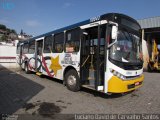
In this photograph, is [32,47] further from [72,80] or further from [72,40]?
[72,80]

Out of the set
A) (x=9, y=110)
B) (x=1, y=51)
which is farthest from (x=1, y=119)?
(x=1, y=51)

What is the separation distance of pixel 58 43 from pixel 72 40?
51.0 inches

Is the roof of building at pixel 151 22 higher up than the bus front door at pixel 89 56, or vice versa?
the roof of building at pixel 151 22

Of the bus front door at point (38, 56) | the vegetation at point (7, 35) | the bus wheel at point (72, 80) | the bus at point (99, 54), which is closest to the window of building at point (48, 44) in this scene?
the bus at point (99, 54)

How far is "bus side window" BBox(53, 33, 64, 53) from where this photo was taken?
8.08 meters

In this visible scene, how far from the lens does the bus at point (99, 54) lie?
216 inches

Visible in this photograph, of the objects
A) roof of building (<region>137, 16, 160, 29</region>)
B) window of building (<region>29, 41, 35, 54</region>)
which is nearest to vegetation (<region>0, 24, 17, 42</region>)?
roof of building (<region>137, 16, 160, 29</region>)

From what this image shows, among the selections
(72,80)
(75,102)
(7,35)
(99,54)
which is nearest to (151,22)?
(72,80)

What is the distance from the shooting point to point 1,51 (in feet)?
60.4

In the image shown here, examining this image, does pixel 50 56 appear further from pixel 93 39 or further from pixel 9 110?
pixel 9 110

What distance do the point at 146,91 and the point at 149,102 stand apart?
1642mm

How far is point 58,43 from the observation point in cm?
837

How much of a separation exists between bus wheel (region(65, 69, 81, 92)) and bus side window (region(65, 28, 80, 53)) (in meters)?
0.96

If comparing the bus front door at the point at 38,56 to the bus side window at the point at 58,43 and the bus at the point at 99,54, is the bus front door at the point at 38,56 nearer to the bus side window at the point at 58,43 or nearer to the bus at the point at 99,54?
the bus at the point at 99,54
